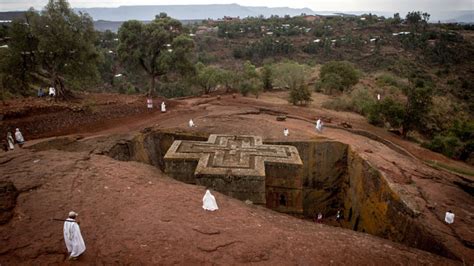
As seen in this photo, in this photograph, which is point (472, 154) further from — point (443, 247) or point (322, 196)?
point (443, 247)

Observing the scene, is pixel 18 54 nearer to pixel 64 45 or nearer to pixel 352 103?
pixel 64 45

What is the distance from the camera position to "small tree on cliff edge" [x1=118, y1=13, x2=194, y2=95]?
69.7ft

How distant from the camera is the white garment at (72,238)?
577 cm

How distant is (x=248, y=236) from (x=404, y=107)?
53.6 ft

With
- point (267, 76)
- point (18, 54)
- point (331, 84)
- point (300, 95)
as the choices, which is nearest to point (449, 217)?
point (300, 95)

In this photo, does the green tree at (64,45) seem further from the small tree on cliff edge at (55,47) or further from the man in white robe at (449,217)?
the man in white robe at (449,217)

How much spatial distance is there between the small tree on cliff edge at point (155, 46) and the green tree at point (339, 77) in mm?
14169

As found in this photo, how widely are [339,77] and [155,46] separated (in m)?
17.5

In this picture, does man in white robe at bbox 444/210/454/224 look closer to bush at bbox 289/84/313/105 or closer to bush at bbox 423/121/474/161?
bush at bbox 423/121/474/161

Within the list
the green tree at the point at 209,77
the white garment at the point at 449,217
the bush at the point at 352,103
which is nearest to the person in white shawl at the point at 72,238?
the white garment at the point at 449,217

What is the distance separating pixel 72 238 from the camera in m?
5.80

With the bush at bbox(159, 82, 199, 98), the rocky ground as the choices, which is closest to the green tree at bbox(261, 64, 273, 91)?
the bush at bbox(159, 82, 199, 98)

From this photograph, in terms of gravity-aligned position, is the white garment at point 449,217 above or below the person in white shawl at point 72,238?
below

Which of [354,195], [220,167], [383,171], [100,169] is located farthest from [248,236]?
[354,195]
